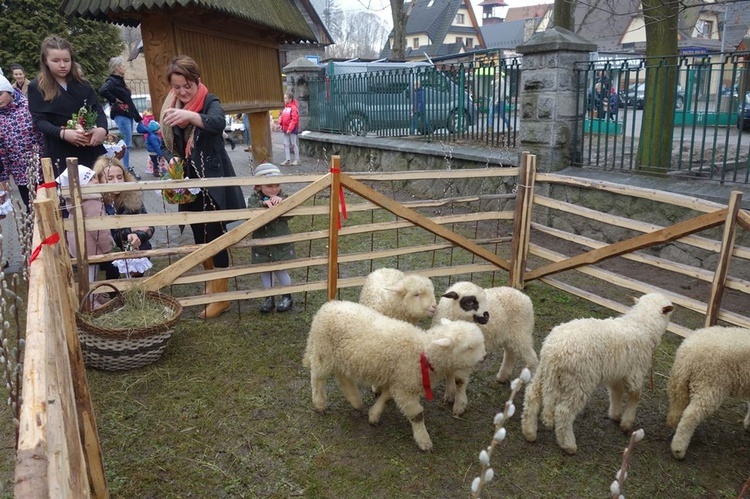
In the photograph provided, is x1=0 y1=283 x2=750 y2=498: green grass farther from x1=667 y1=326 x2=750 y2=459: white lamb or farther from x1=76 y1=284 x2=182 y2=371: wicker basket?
x1=667 y1=326 x2=750 y2=459: white lamb

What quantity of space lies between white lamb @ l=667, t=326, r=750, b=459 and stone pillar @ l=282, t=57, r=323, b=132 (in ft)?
43.1

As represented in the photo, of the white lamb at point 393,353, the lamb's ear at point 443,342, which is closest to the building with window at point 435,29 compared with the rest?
the white lamb at point 393,353

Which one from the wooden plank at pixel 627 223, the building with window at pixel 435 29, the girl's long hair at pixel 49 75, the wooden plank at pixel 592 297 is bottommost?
the wooden plank at pixel 592 297

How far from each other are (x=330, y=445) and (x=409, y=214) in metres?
2.37

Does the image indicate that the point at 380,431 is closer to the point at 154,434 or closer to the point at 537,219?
the point at 154,434

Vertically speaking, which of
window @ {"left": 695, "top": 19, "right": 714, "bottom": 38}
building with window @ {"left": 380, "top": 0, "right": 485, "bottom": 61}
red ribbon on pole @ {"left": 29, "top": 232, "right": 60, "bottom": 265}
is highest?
building with window @ {"left": 380, "top": 0, "right": 485, "bottom": 61}

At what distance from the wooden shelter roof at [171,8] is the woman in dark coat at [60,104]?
800mm

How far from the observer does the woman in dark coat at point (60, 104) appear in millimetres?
5281

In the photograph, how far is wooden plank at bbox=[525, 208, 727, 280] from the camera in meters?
4.17

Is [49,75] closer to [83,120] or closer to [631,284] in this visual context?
[83,120]

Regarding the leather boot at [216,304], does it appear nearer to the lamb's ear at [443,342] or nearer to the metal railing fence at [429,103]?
the lamb's ear at [443,342]

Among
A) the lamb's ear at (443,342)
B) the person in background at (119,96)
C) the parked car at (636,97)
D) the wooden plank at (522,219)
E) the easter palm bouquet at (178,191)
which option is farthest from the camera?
the person in background at (119,96)

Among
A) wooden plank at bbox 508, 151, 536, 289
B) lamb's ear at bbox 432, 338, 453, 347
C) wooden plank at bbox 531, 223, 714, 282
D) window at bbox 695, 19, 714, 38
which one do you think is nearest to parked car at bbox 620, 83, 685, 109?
window at bbox 695, 19, 714, 38

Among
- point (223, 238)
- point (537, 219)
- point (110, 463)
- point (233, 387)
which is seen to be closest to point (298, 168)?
point (537, 219)
